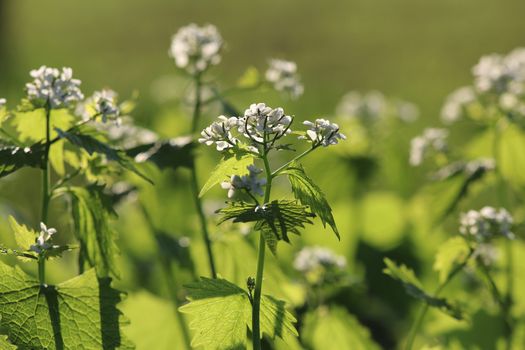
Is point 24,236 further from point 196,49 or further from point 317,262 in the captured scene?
point 317,262

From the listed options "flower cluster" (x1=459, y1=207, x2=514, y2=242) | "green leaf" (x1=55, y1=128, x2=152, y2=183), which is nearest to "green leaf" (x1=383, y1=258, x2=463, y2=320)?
"flower cluster" (x1=459, y1=207, x2=514, y2=242)

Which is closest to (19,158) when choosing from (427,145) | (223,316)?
(223,316)

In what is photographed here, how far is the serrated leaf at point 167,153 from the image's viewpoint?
124 inches

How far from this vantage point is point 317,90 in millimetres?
9648

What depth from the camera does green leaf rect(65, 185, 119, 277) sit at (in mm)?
2838

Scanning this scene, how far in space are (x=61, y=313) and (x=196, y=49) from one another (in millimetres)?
1476

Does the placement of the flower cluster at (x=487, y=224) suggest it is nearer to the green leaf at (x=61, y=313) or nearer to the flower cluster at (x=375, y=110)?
the green leaf at (x=61, y=313)

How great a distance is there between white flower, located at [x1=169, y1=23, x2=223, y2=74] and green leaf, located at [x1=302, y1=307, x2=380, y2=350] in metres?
1.29

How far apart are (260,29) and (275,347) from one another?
39.4 ft

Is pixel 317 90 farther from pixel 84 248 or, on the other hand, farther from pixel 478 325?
pixel 84 248

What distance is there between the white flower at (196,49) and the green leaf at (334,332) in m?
1.29

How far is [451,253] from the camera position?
3.11 meters

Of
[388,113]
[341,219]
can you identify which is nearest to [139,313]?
[341,219]

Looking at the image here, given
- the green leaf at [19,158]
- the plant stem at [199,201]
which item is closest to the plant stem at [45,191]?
the green leaf at [19,158]
